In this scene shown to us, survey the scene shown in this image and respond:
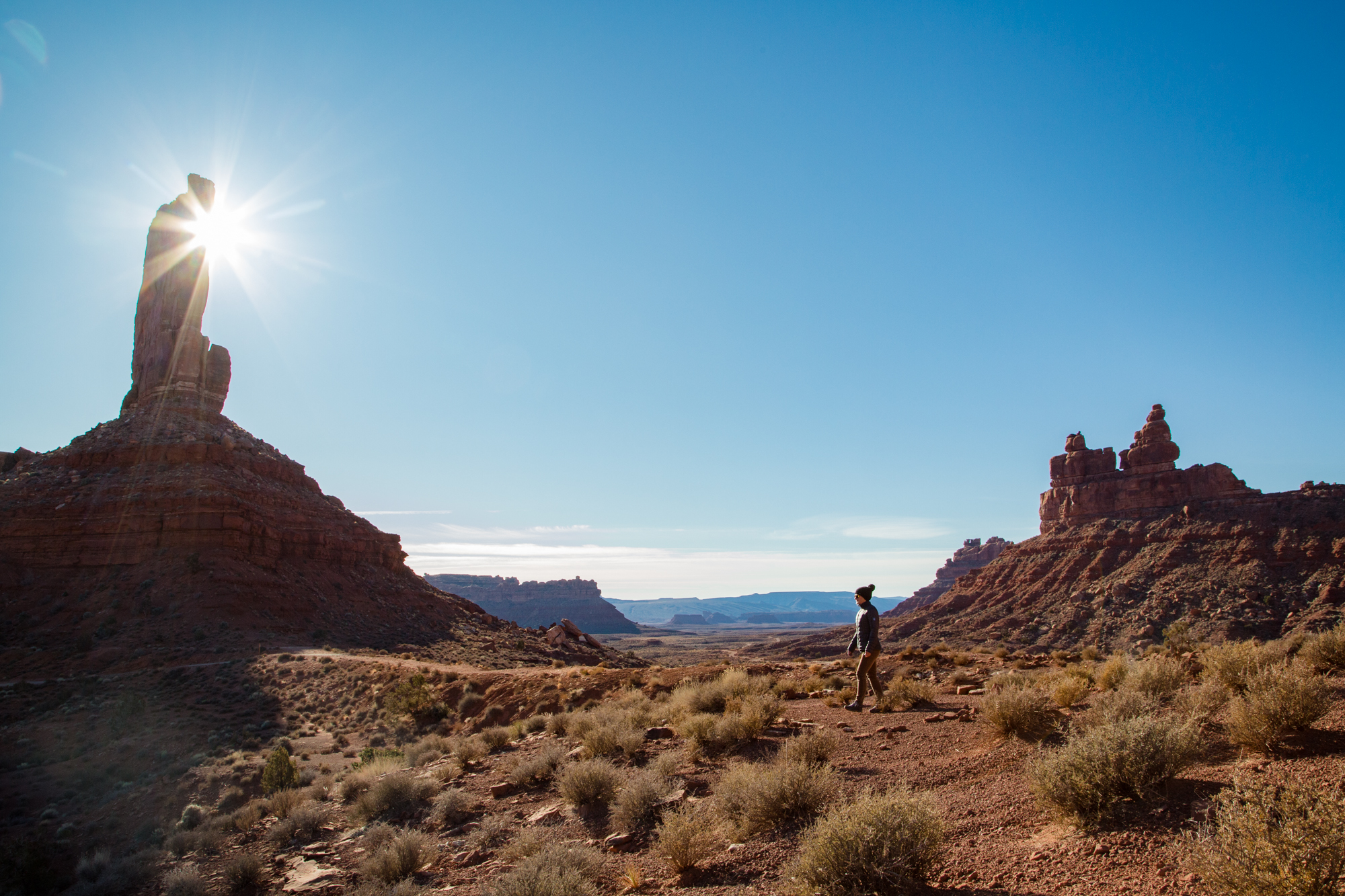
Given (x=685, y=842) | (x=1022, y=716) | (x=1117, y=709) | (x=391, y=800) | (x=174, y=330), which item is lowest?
(x=391, y=800)

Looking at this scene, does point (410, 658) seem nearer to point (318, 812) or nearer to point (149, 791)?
point (149, 791)

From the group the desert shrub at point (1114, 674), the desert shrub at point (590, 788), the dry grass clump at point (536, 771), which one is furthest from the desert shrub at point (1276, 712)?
the dry grass clump at point (536, 771)

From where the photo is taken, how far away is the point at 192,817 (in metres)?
14.3

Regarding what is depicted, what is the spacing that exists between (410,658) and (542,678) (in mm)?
15997

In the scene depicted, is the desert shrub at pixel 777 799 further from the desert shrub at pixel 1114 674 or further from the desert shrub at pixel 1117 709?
the desert shrub at pixel 1114 674

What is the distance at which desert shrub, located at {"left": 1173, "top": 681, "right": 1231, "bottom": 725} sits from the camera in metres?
6.82

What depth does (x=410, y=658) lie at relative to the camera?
34.4 metres

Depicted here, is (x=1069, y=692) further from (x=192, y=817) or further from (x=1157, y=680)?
(x=192, y=817)

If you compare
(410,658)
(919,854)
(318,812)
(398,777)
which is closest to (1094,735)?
(919,854)

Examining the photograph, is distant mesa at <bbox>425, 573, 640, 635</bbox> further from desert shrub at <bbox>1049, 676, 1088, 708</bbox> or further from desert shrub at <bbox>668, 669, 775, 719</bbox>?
desert shrub at <bbox>1049, 676, 1088, 708</bbox>

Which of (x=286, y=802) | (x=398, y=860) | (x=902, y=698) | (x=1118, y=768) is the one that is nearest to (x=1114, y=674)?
(x=902, y=698)

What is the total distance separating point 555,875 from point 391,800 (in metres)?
6.65

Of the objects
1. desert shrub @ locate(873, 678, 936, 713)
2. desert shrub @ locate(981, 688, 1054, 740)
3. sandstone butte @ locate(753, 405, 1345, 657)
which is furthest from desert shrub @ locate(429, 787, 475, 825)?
sandstone butte @ locate(753, 405, 1345, 657)

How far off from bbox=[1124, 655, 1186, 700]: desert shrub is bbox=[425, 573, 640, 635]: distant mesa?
167069 millimetres
